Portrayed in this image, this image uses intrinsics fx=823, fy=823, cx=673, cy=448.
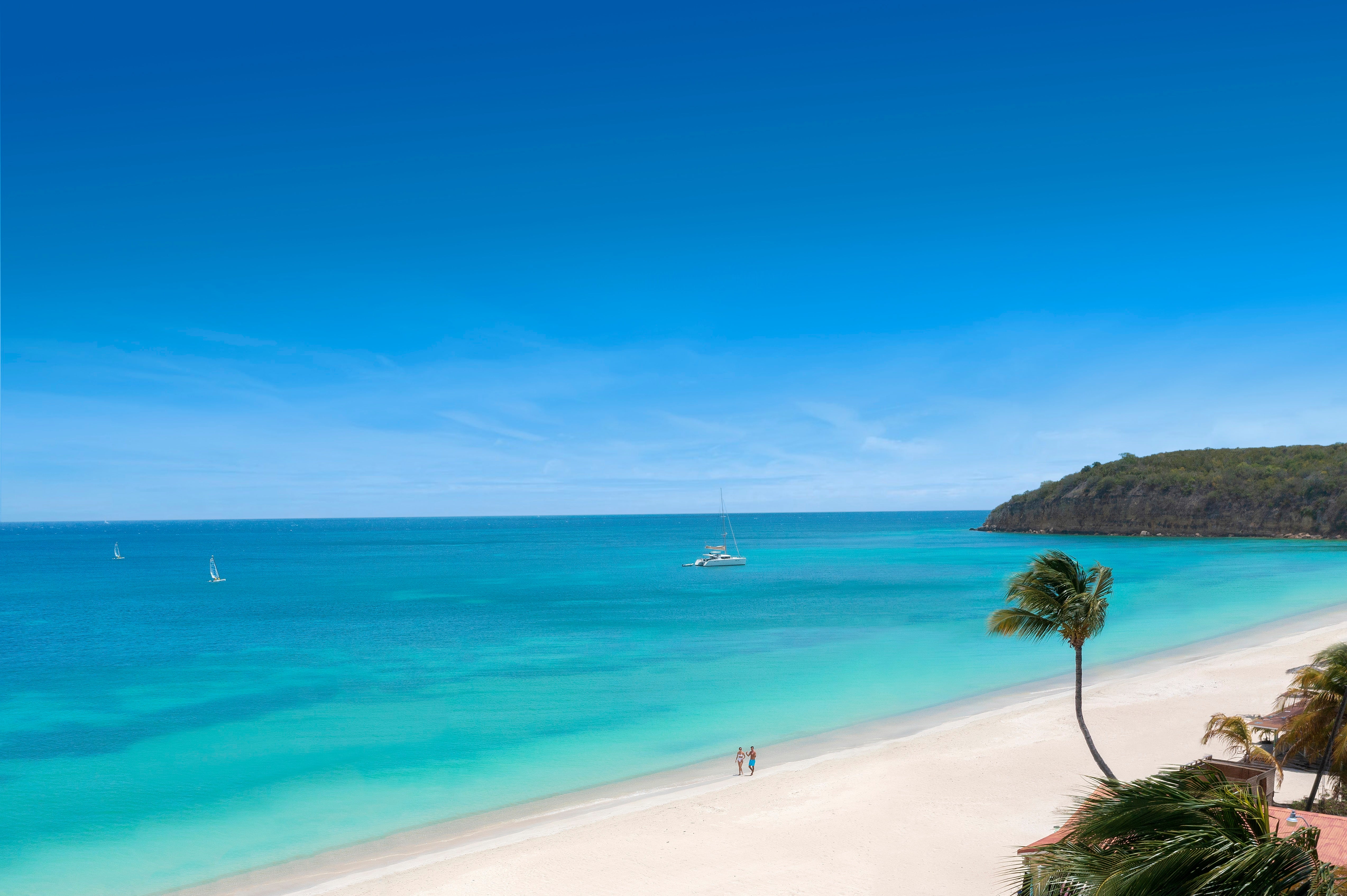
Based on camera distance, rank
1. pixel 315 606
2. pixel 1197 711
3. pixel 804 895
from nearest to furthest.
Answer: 1. pixel 804 895
2. pixel 1197 711
3. pixel 315 606

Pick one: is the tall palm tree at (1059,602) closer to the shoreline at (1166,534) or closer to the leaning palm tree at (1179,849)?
the leaning palm tree at (1179,849)

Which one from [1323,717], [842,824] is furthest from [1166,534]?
[842,824]

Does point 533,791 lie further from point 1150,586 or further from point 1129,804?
point 1150,586

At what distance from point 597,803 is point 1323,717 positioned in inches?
614

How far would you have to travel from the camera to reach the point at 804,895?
14352 millimetres

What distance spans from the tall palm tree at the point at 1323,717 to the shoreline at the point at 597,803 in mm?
6284

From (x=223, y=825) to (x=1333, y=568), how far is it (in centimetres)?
9211

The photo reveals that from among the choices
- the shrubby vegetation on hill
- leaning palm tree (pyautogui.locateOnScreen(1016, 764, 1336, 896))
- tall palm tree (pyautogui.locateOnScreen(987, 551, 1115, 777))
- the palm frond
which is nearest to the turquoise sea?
the palm frond

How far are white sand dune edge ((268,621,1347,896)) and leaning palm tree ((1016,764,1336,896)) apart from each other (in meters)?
10.4

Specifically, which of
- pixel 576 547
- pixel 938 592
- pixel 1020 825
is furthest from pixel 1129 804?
pixel 576 547

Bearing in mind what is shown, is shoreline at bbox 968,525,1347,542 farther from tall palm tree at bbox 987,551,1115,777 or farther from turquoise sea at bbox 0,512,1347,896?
tall palm tree at bbox 987,551,1115,777

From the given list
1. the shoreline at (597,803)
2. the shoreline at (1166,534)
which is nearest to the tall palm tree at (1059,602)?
the shoreline at (597,803)

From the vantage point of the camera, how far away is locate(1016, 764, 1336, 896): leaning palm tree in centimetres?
442

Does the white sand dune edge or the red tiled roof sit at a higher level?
the red tiled roof
